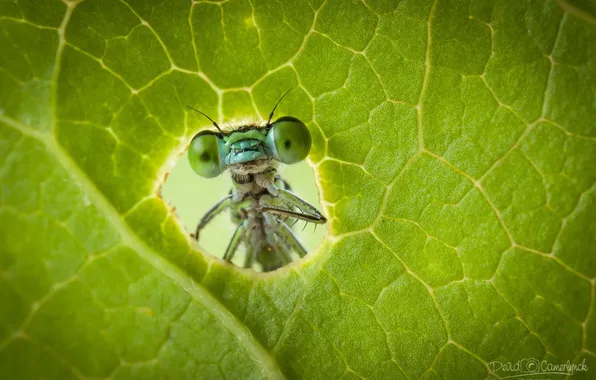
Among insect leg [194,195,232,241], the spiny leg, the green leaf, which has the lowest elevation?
the green leaf

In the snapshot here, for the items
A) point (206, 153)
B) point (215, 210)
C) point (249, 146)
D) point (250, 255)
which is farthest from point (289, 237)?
point (206, 153)

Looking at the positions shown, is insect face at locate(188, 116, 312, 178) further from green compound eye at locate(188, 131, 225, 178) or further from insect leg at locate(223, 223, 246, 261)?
insect leg at locate(223, 223, 246, 261)

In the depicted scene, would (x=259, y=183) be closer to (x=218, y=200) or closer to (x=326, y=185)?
(x=218, y=200)

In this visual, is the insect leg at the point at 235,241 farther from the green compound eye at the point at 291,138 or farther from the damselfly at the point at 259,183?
the green compound eye at the point at 291,138

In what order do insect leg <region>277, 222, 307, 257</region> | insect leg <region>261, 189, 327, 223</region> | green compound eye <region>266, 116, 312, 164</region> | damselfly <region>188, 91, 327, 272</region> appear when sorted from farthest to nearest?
1. insect leg <region>277, 222, 307, 257</region>
2. insect leg <region>261, 189, 327, 223</region>
3. damselfly <region>188, 91, 327, 272</region>
4. green compound eye <region>266, 116, 312, 164</region>

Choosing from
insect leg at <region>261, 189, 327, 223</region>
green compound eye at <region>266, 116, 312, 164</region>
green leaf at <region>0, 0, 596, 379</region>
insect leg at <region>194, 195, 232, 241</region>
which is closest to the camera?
green leaf at <region>0, 0, 596, 379</region>

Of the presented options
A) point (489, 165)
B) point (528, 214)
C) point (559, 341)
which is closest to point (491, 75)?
point (489, 165)

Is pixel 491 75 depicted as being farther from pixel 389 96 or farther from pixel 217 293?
pixel 217 293

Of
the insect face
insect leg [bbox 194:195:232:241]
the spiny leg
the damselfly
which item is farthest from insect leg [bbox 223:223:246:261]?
the insect face
